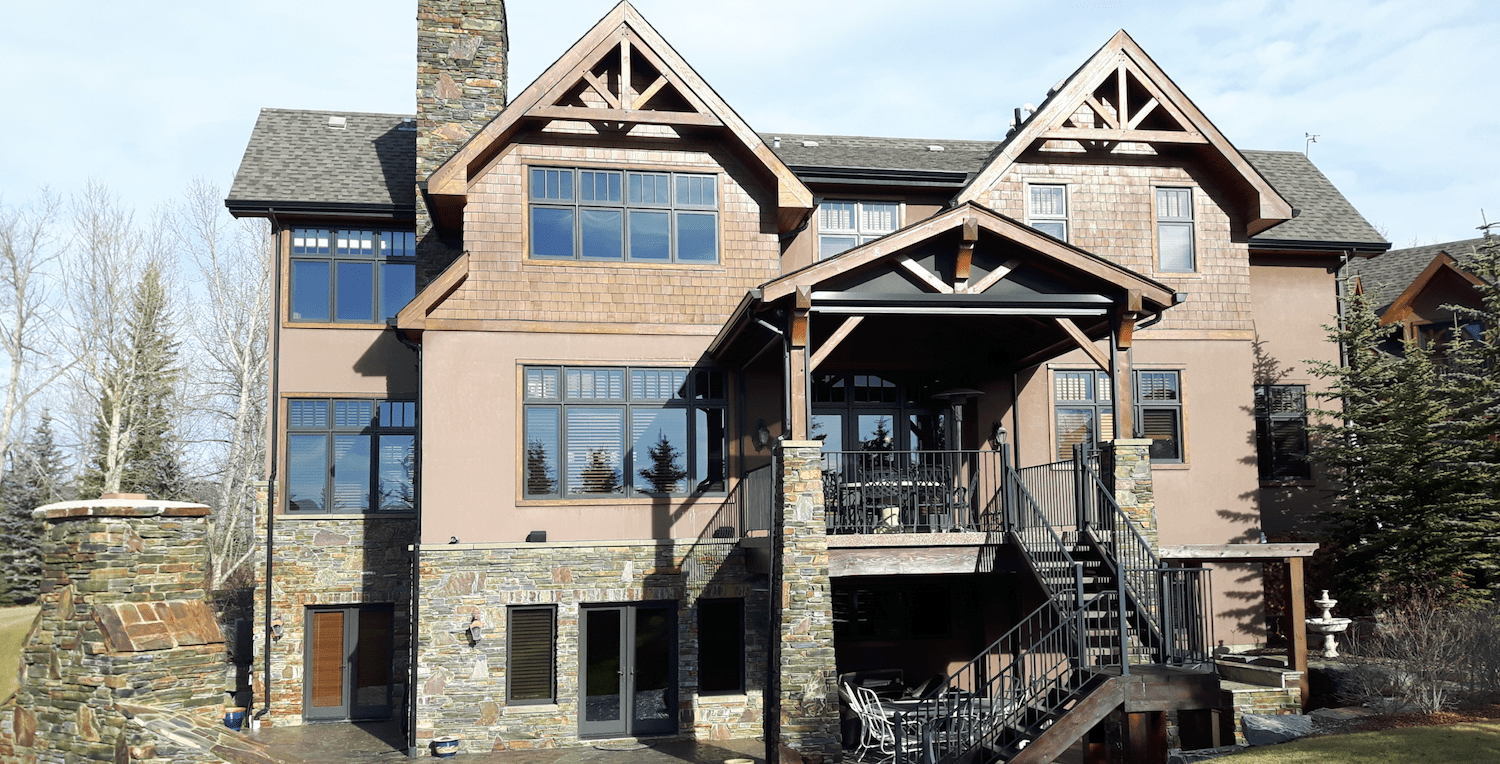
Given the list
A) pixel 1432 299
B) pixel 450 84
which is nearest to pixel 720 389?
pixel 450 84

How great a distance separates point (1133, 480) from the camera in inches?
543

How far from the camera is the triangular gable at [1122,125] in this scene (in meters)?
17.1

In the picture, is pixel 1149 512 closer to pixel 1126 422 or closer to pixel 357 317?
pixel 1126 422

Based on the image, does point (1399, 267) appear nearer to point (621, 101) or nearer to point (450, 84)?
point (621, 101)

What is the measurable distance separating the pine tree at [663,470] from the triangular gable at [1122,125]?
5.92 m

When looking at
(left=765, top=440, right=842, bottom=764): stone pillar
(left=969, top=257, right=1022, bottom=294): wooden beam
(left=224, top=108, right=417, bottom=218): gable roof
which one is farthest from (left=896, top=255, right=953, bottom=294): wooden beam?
(left=224, top=108, right=417, bottom=218): gable roof

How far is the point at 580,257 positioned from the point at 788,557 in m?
5.94

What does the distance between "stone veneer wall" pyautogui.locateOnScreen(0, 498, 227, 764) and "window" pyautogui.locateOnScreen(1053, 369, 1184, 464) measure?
44.9 ft

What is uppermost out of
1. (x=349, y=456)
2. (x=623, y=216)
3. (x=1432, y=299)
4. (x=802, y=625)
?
(x=623, y=216)

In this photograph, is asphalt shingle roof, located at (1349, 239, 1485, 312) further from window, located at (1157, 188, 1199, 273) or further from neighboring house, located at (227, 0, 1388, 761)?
window, located at (1157, 188, 1199, 273)

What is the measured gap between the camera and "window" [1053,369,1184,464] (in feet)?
56.5

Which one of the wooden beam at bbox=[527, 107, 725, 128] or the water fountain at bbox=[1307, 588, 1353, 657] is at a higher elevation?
the wooden beam at bbox=[527, 107, 725, 128]

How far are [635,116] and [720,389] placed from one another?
164 inches

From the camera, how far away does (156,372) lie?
1266 inches
